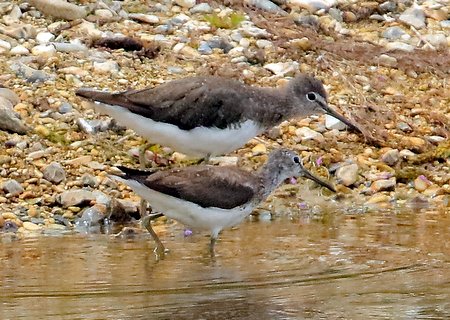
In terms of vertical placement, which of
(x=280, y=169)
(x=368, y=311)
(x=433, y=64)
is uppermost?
(x=368, y=311)

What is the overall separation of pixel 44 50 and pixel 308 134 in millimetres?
2572

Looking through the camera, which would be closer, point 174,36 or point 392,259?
point 392,259

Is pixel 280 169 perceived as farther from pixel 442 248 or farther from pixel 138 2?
pixel 138 2

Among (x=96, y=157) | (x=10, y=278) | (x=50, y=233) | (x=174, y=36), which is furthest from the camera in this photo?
(x=174, y=36)

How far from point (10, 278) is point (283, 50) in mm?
5280

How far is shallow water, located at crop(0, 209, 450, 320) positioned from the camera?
599 centimetres

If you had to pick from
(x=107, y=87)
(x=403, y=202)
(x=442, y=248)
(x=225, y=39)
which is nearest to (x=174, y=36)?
(x=225, y=39)

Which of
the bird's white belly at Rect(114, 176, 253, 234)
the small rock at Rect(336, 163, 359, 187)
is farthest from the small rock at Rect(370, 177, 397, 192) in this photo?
the bird's white belly at Rect(114, 176, 253, 234)

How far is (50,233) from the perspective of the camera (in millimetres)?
8102

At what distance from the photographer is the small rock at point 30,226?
8133mm

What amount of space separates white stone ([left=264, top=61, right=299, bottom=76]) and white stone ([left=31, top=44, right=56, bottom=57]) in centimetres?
206

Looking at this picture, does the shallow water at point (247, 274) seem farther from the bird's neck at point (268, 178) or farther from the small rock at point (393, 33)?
the small rock at point (393, 33)

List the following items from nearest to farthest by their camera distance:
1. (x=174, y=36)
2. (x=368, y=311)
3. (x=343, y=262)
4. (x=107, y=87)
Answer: (x=368, y=311), (x=343, y=262), (x=107, y=87), (x=174, y=36)

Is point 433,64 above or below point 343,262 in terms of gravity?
below
